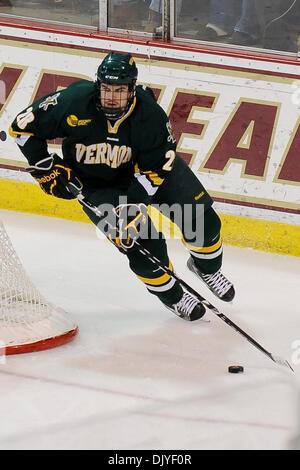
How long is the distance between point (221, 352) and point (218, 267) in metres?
0.47

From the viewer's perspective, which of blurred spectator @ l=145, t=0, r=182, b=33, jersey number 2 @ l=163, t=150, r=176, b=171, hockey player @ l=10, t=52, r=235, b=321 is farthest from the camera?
blurred spectator @ l=145, t=0, r=182, b=33

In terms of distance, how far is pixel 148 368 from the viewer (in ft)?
11.3

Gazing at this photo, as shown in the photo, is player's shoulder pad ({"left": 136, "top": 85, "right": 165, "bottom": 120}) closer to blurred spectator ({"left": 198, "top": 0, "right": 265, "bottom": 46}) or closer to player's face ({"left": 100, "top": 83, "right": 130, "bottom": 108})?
player's face ({"left": 100, "top": 83, "right": 130, "bottom": 108})

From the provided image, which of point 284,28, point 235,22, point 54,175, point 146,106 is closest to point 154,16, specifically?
point 235,22

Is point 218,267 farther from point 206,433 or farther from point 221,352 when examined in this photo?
point 206,433

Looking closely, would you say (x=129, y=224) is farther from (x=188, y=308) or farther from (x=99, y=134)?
(x=188, y=308)

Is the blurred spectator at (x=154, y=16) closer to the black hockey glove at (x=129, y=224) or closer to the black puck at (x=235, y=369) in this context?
the black hockey glove at (x=129, y=224)

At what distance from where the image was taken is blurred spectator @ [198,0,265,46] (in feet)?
15.3

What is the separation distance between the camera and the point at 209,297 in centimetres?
421

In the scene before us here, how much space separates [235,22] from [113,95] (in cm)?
152

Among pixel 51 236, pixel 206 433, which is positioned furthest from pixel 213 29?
pixel 206 433

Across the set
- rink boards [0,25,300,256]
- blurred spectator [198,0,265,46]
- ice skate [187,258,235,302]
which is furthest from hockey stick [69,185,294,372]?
blurred spectator [198,0,265,46]

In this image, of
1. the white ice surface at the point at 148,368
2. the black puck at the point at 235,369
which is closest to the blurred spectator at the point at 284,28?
the white ice surface at the point at 148,368
